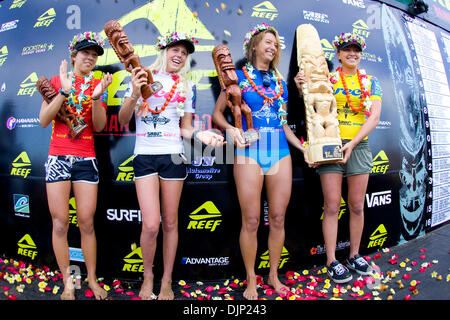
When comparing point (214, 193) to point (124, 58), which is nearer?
point (124, 58)

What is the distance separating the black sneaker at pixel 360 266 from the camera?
3133 millimetres

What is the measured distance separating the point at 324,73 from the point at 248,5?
1.24 m

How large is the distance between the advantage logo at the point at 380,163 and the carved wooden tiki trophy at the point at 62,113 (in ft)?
11.9

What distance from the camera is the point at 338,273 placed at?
2.99m

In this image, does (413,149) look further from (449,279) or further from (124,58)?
(124,58)

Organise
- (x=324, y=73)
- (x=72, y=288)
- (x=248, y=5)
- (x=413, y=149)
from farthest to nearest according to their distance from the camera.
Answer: (x=413, y=149), (x=248, y=5), (x=324, y=73), (x=72, y=288)

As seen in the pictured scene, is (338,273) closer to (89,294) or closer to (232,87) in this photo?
(232,87)

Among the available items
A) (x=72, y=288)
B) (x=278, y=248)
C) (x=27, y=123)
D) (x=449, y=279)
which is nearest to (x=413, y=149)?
(x=449, y=279)

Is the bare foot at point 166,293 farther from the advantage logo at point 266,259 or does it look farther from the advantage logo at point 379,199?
the advantage logo at point 379,199

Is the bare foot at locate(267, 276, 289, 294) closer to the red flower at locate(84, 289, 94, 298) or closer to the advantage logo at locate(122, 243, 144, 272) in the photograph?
the advantage logo at locate(122, 243, 144, 272)

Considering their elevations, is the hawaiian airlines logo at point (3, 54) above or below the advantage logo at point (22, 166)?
above

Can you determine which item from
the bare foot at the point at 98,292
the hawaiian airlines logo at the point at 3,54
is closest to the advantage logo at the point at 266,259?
the bare foot at the point at 98,292

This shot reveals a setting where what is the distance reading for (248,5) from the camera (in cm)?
323

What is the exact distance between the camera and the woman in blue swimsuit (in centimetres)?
270
